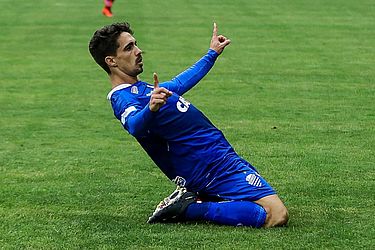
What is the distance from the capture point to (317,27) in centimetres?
2116

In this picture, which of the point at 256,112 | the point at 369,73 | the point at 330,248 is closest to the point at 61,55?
the point at 369,73

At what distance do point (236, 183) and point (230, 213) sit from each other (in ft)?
0.79

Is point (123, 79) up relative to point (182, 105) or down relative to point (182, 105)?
up

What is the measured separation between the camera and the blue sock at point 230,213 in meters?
5.62

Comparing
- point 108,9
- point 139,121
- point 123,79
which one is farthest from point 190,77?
point 108,9

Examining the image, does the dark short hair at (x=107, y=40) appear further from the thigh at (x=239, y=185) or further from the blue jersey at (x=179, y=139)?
the thigh at (x=239, y=185)

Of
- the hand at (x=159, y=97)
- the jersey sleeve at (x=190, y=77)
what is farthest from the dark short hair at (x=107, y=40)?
the hand at (x=159, y=97)

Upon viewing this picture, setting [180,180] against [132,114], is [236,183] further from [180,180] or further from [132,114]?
[132,114]

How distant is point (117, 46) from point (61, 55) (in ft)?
37.7

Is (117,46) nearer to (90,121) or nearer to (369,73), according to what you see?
(90,121)

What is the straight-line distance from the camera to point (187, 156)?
5789mm

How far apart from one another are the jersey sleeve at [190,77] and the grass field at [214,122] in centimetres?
87

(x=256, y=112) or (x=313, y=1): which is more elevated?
(x=256, y=112)

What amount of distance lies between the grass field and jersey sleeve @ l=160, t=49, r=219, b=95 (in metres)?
0.87
